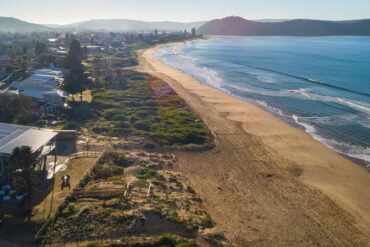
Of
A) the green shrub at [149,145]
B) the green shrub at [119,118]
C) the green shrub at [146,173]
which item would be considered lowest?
the green shrub at [149,145]

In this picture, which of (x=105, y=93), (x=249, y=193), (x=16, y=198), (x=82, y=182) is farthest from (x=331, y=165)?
(x=105, y=93)

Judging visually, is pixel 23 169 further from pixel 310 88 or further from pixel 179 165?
pixel 310 88

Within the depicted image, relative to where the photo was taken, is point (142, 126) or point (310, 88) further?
point (310, 88)

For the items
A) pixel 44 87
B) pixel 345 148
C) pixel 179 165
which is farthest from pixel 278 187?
pixel 44 87

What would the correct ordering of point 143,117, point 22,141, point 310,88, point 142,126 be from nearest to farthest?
point 22,141
point 142,126
point 143,117
point 310,88

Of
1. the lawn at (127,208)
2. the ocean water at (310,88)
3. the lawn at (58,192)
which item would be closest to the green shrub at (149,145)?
the lawn at (127,208)

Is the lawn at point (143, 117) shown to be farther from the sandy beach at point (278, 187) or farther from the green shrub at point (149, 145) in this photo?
the sandy beach at point (278, 187)
